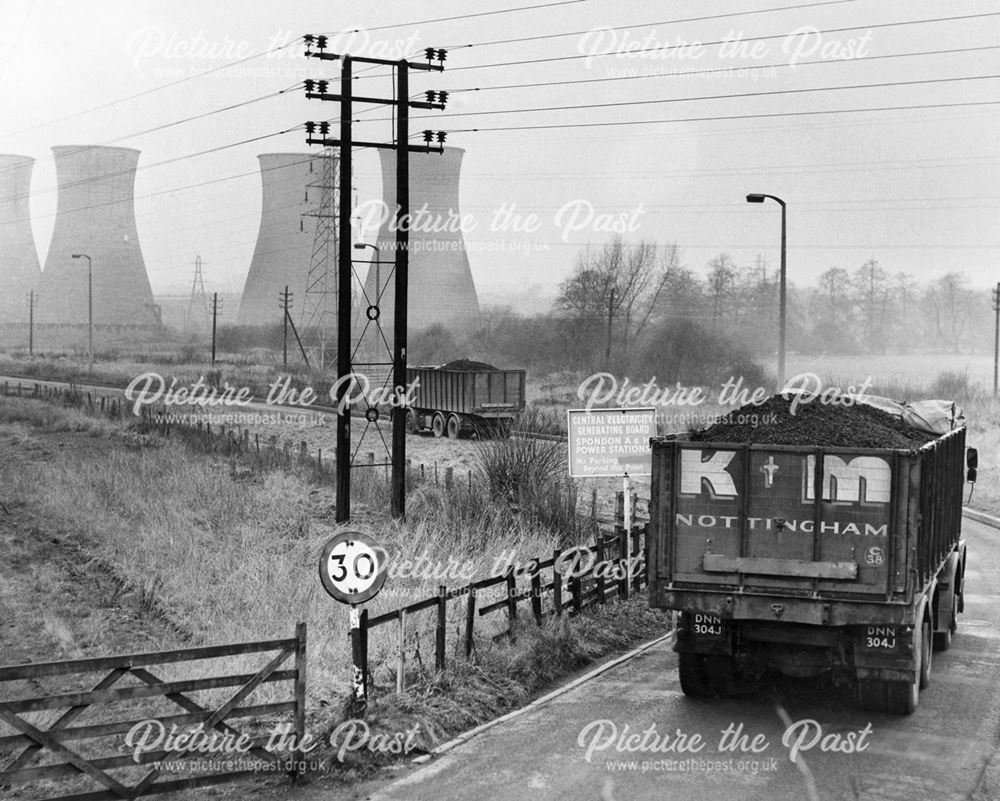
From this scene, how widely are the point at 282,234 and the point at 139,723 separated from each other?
63.7m

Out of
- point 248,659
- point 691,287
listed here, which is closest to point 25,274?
point 691,287

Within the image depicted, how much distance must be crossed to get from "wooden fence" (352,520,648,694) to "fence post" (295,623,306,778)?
90cm

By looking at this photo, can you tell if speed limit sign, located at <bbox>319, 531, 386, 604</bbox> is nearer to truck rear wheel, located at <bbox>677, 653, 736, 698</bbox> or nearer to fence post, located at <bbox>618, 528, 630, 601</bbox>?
truck rear wheel, located at <bbox>677, 653, 736, 698</bbox>

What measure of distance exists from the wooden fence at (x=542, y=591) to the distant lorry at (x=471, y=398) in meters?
17.3

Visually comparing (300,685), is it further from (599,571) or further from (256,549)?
(256,549)

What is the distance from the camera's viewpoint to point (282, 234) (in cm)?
6812

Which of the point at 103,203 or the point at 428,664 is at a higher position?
the point at 103,203

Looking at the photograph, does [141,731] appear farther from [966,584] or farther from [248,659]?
[966,584]

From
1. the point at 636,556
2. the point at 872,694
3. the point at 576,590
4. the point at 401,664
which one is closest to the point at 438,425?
the point at 636,556

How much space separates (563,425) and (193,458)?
Result: 1243 centimetres

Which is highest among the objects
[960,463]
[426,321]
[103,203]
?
[103,203]

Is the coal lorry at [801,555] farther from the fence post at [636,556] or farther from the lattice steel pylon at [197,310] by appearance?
the lattice steel pylon at [197,310]

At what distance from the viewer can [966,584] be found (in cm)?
1528

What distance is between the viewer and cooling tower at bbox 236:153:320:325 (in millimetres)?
65125
